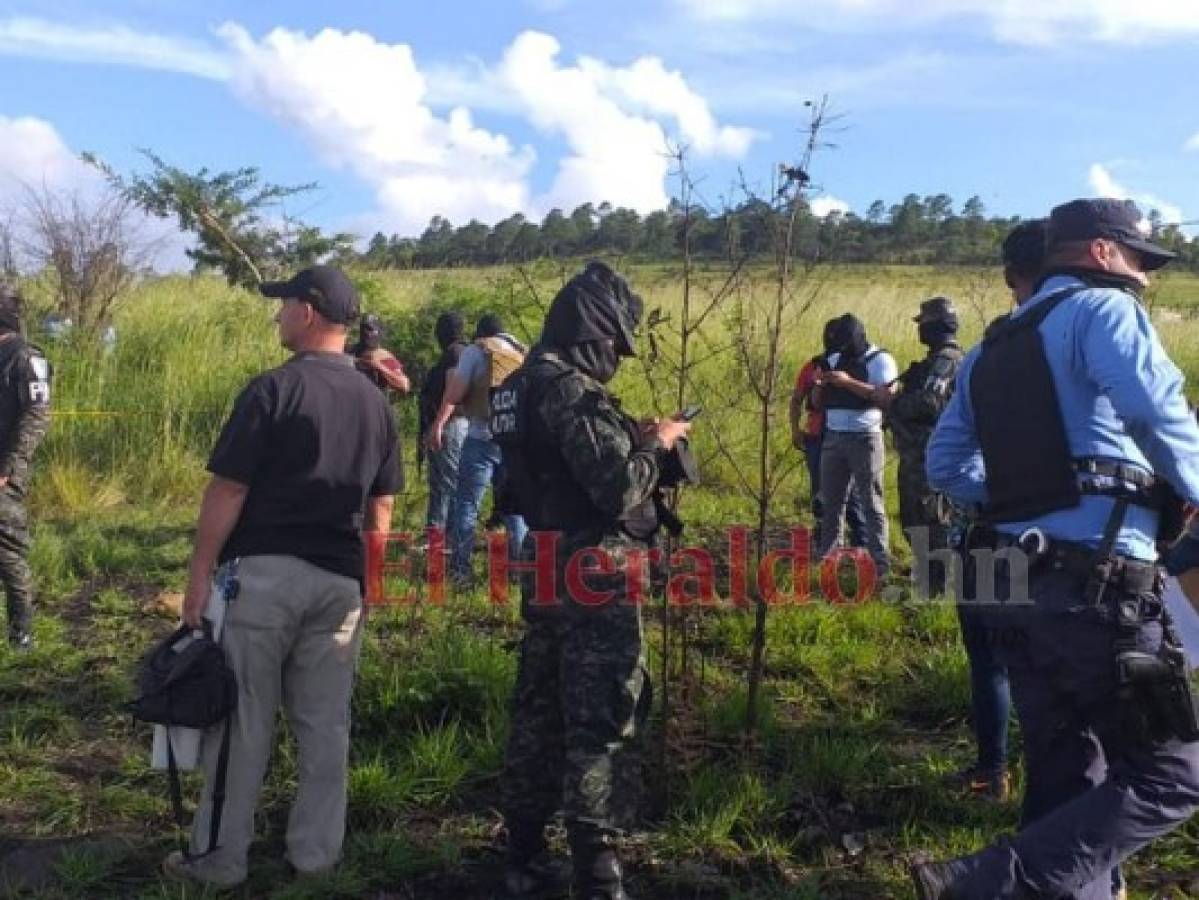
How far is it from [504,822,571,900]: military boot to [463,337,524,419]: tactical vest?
151 inches

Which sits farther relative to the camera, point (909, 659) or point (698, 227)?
point (909, 659)

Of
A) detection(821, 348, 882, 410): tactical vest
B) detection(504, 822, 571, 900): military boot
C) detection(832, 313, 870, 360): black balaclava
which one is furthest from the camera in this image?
detection(832, 313, 870, 360): black balaclava

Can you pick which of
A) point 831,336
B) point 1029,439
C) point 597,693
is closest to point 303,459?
point 597,693

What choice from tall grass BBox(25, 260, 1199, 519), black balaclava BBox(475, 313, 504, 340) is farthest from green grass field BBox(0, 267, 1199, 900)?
tall grass BBox(25, 260, 1199, 519)

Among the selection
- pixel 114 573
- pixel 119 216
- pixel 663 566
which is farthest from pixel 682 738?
pixel 119 216

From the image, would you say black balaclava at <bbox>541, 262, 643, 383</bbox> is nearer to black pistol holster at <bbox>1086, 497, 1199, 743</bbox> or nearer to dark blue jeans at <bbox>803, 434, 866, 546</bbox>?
black pistol holster at <bbox>1086, 497, 1199, 743</bbox>

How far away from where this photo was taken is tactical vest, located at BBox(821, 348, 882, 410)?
7121mm

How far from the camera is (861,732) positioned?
4.66 meters

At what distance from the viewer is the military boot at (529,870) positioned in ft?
11.7

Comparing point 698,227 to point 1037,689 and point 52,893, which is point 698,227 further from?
point 52,893

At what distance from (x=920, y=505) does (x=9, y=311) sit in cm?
444

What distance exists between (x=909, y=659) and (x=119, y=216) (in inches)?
401

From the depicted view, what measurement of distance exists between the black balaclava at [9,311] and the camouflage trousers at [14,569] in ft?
2.64

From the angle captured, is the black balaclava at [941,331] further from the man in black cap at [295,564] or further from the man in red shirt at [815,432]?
the man in black cap at [295,564]
